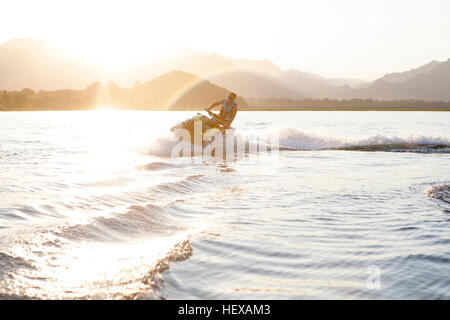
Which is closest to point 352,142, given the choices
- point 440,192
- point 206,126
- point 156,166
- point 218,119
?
point 218,119

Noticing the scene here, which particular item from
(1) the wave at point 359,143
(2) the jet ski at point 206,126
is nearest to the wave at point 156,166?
(2) the jet ski at point 206,126

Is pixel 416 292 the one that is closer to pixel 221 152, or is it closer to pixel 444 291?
pixel 444 291

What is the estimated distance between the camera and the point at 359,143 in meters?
26.6

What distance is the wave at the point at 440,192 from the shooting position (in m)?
9.22

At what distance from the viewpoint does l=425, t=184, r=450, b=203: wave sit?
30.2ft

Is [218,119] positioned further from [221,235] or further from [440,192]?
[221,235]

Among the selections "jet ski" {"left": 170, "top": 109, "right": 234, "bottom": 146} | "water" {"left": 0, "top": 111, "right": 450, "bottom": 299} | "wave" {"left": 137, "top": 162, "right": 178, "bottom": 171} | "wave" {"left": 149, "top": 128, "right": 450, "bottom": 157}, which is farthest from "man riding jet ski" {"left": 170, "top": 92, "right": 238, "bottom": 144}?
"water" {"left": 0, "top": 111, "right": 450, "bottom": 299}

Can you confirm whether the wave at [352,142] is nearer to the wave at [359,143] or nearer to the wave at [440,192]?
the wave at [359,143]

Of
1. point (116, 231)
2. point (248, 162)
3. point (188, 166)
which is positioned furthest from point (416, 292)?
point (248, 162)

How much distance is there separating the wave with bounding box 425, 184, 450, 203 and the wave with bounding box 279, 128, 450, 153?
13948 millimetres

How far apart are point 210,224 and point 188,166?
8617 millimetres

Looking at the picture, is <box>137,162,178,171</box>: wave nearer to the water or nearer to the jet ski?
the water

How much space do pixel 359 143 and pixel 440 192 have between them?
57.0ft
